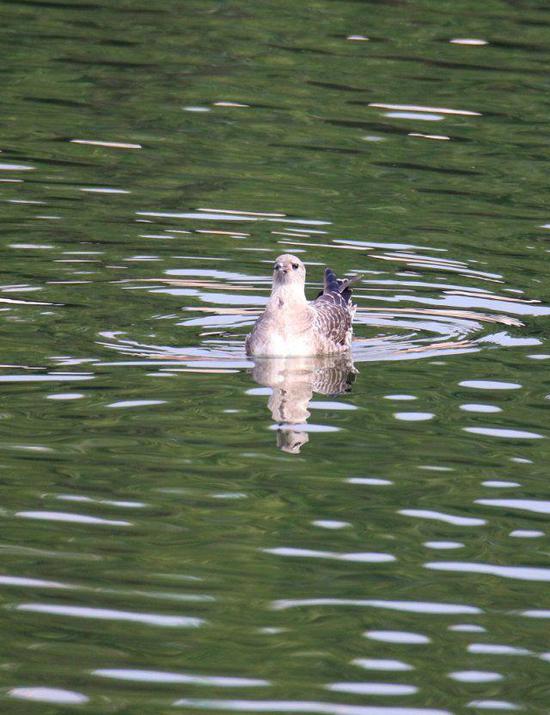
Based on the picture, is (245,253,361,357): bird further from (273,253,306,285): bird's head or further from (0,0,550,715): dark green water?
(0,0,550,715): dark green water

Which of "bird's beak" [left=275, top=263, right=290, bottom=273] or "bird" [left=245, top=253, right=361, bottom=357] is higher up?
"bird's beak" [left=275, top=263, right=290, bottom=273]

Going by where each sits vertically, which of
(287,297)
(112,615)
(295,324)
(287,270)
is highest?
(287,270)

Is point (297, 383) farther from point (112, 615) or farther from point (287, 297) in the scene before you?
point (112, 615)

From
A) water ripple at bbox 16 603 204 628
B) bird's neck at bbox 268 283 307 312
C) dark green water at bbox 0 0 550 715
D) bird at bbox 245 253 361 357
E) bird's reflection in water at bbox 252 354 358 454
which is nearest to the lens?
dark green water at bbox 0 0 550 715

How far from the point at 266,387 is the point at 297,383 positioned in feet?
1.32

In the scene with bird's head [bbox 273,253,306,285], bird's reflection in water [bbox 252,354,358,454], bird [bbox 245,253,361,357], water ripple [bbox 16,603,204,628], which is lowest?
water ripple [bbox 16,603,204,628]

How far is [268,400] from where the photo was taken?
1239cm

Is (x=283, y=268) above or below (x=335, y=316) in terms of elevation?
above

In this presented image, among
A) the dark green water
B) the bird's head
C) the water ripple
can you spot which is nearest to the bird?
the bird's head

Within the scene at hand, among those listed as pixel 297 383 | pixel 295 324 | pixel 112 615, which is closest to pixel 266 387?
A: pixel 297 383

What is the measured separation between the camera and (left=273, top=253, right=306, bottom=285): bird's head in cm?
1408

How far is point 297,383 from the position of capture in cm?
1318

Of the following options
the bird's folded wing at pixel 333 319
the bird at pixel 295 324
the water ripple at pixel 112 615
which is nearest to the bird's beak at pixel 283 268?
the bird at pixel 295 324

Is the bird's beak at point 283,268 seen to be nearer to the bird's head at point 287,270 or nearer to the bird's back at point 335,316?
the bird's head at point 287,270
